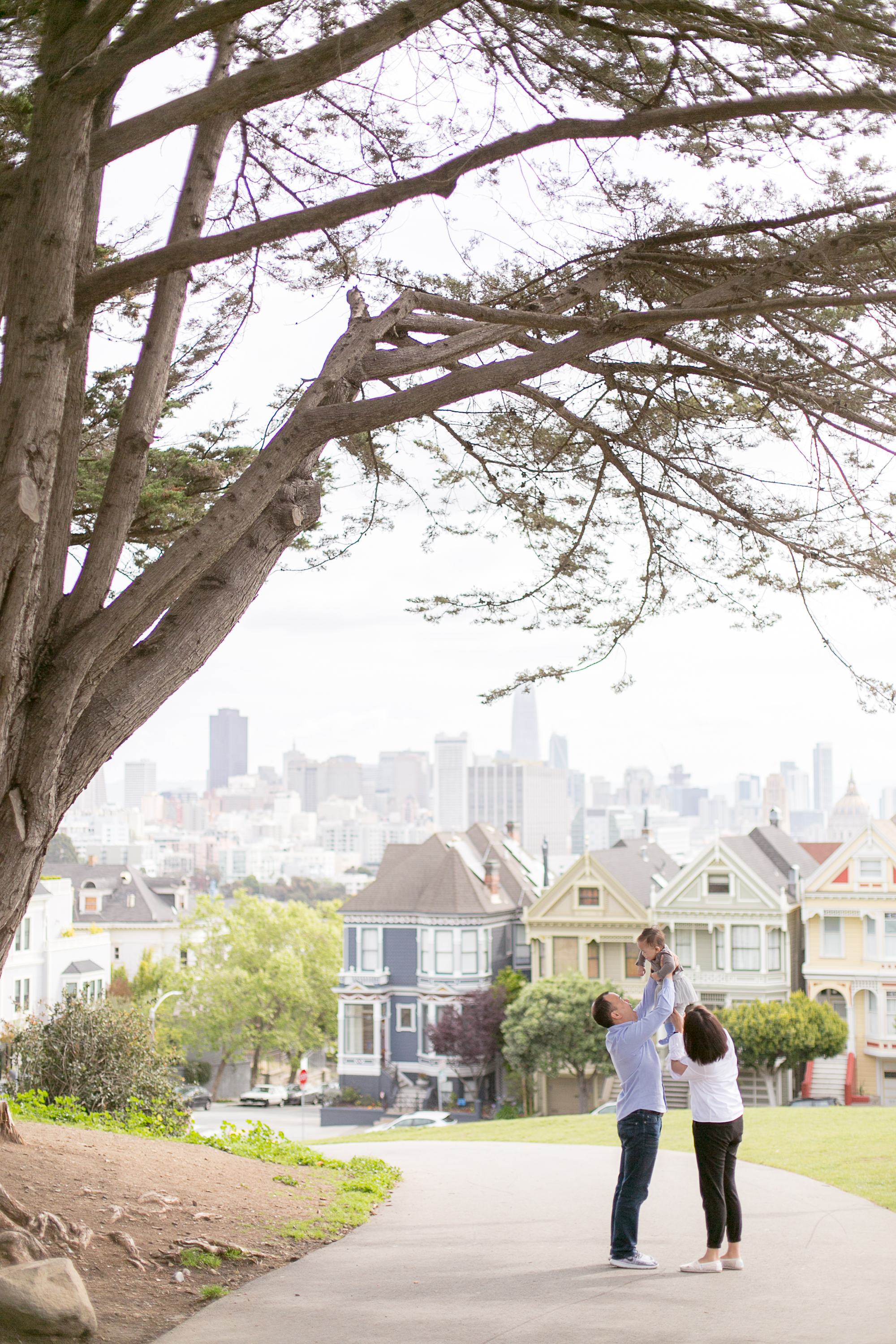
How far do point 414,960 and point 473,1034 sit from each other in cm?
379

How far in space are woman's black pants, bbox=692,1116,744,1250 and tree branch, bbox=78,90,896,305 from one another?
4835mm

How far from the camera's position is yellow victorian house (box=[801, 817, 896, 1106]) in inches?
1286

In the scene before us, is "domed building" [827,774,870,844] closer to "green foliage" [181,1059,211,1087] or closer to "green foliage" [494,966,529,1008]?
"green foliage" [181,1059,211,1087]

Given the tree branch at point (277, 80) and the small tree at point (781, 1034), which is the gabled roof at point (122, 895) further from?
the tree branch at point (277, 80)

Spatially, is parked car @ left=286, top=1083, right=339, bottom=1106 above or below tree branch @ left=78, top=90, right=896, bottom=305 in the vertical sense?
below

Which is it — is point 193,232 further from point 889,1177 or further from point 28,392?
point 889,1177

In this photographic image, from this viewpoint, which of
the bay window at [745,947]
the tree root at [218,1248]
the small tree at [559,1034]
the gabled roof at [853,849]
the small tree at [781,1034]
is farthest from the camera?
the bay window at [745,947]

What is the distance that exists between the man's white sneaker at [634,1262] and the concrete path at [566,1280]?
0.05 m

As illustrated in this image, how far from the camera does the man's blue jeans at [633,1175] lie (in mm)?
5973

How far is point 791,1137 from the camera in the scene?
12.1m

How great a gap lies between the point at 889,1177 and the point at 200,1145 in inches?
228

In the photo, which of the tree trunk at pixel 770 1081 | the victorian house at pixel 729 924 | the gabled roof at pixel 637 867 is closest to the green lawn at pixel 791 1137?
the tree trunk at pixel 770 1081

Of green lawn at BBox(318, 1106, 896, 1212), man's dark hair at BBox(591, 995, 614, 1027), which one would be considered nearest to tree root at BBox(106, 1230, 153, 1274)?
man's dark hair at BBox(591, 995, 614, 1027)

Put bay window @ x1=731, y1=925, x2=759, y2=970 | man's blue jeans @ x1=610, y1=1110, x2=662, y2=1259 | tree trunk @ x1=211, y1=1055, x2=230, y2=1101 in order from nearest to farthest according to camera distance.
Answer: man's blue jeans @ x1=610, y1=1110, x2=662, y2=1259 < bay window @ x1=731, y1=925, x2=759, y2=970 < tree trunk @ x1=211, y1=1055, x2=230, y2=1101
